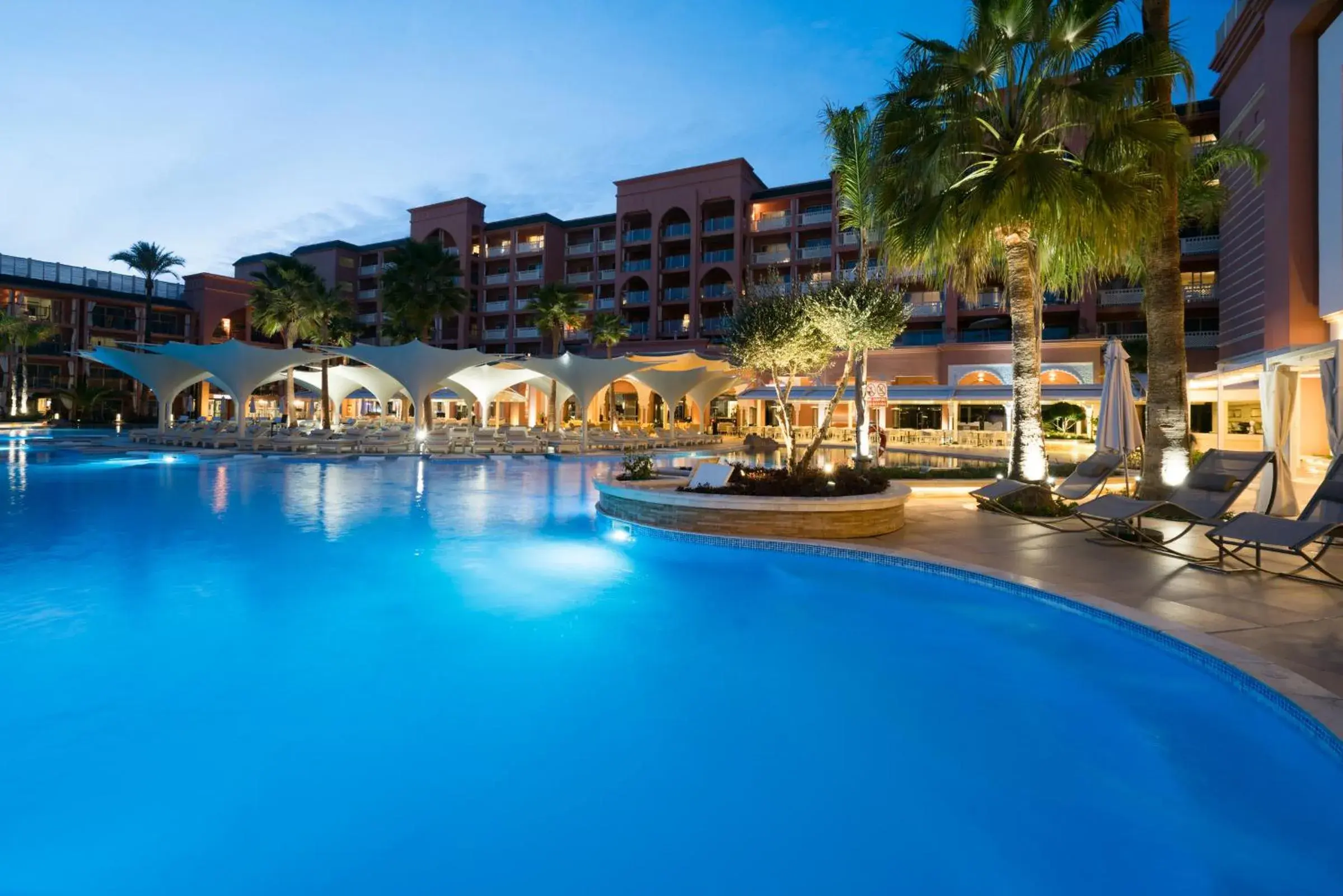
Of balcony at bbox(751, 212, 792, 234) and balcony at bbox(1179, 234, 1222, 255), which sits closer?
balcony at bbox(1179, 234, 1222, 255)

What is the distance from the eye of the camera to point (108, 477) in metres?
15.5

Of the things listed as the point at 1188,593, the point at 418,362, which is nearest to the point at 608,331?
the point at 418,362

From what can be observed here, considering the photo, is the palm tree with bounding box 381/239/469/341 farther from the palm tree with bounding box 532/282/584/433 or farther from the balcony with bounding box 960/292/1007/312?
the balcony with bounding box 960/292/1007/312

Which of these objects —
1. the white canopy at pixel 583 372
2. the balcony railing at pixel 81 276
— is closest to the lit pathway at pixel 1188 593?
the white canopy at pixel 583 372

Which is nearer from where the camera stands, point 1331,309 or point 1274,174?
point 1331,309

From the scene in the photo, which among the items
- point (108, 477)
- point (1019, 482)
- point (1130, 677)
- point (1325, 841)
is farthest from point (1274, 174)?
point (108, 477)

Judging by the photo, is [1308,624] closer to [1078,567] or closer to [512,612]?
[1078,567]

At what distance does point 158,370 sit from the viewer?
28.5m

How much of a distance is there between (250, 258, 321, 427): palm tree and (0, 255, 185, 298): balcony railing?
19.6 m

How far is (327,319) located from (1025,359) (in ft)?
114

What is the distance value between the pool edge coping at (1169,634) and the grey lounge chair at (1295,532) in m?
1.59

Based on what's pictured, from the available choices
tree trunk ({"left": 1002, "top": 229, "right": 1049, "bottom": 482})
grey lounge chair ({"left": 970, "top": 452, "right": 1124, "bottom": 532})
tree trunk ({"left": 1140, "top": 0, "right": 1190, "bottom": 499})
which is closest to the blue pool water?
grey lounge chair ({"left": 970, "top": 452, "right": 1124, "bottom": 532})

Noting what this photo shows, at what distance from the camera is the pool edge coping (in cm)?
330

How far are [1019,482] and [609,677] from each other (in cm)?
722
